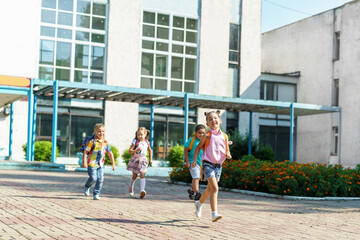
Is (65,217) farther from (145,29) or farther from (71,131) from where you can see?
(145,29)

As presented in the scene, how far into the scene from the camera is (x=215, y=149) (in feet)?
24.9

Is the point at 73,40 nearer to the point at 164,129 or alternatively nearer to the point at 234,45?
the point at 164,129

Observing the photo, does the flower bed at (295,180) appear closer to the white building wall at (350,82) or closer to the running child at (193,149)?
the running child at (193,149)

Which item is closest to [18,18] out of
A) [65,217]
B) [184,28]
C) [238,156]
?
[184,28]

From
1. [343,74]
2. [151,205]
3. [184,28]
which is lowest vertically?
[151,205]

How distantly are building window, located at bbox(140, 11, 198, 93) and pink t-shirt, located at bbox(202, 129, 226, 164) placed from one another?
22.5m

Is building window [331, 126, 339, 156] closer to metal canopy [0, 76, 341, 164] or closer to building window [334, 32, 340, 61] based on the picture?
building window [334, 32, 340, 61]

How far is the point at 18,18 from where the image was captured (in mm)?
24469

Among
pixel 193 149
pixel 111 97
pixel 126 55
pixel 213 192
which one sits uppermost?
pixel 126 55

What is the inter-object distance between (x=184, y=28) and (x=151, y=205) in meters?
22.7

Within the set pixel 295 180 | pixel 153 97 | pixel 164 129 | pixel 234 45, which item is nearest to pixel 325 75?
pixel 234 45

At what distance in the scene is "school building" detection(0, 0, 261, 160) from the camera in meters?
26.5

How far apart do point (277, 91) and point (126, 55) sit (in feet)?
38.4

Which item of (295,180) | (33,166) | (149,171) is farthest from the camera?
→ (149,171)
